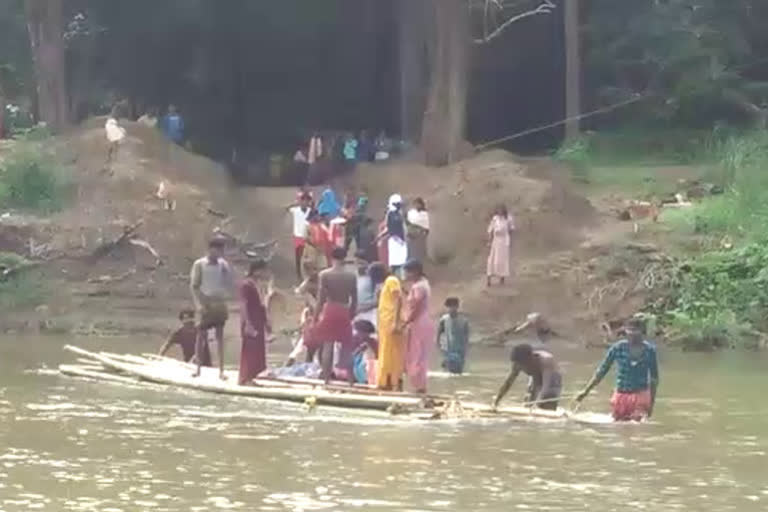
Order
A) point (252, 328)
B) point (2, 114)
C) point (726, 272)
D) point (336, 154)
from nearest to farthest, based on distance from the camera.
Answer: point (252, 328)
point (726, 272)
point (336, 154)
point (2, 114)

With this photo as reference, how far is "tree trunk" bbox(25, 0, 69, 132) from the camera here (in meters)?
37.0

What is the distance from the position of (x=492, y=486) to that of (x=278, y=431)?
337cm

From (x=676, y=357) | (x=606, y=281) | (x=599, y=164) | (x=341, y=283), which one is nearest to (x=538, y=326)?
(x=341, y=283)

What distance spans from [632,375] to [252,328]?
415cm

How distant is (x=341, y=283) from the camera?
61.9ft

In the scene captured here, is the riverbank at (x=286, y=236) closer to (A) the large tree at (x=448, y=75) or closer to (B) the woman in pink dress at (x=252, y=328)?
(A) the large tree at (x=448, y=75)

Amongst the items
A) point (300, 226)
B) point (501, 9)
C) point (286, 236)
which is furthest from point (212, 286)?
point (501, 9)

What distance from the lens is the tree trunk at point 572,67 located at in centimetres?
3797

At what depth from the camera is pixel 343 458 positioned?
1552 cm

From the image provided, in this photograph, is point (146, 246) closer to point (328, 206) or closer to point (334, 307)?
point (328, 206)

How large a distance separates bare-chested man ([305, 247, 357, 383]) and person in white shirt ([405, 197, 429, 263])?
1135cm

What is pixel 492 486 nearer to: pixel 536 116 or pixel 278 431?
pixel 278 431

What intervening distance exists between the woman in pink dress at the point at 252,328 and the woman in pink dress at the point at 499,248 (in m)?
11.1

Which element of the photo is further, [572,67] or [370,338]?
[572,67]
